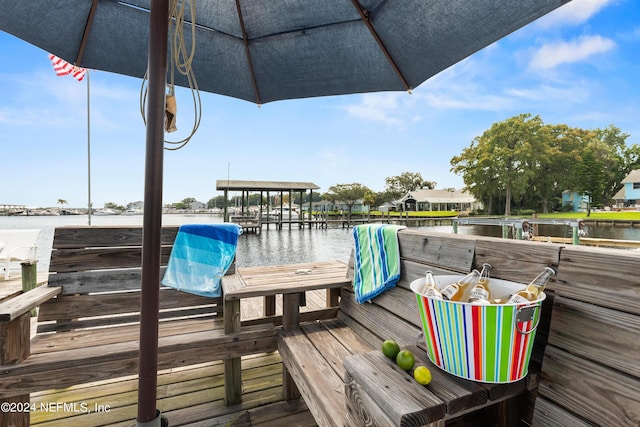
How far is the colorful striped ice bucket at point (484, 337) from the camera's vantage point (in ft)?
2.35

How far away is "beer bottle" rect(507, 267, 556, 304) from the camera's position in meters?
0.76

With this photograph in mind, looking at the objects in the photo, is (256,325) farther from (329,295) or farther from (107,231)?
(107,231)

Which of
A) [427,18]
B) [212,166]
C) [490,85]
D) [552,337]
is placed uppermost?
[490,85]

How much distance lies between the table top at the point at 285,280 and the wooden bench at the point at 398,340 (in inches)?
4.5

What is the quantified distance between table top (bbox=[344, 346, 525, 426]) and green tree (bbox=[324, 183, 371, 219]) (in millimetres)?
45065

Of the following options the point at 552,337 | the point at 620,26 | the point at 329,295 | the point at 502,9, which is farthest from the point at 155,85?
the point at 620,26

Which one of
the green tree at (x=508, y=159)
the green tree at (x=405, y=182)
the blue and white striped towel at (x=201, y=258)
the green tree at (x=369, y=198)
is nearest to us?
the blue and white striped towel at (x=201, y=258)

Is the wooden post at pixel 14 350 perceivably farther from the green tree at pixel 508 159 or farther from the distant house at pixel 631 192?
the distant house at pixel 631 192

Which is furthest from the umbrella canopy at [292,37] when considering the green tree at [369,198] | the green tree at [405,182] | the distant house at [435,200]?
the green tree at [405,182]

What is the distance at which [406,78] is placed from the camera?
79.9 inches

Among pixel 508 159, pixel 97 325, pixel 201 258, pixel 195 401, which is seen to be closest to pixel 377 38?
pixel 201 258

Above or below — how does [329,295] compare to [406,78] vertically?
below

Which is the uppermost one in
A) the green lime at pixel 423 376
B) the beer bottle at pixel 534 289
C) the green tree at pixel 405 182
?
the green tree at pixel 405 182

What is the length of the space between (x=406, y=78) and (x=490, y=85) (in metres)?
53.5
